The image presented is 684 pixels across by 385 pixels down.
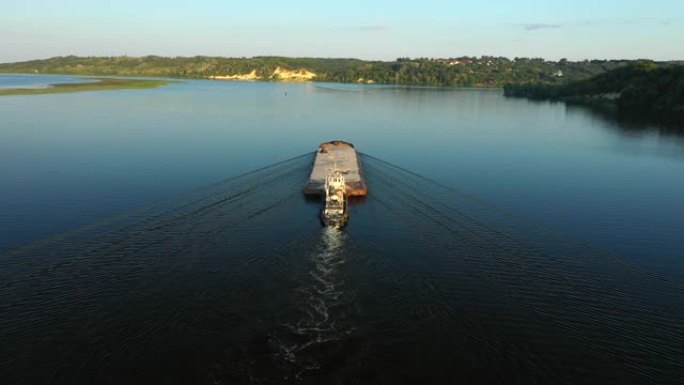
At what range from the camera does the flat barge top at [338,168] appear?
55188 mm

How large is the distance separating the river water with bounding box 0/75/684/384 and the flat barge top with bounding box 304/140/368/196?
200 centimetres

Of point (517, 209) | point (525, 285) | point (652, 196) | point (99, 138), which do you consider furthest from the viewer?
point (99, 138)

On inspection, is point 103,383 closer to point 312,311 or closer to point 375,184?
point 312,311

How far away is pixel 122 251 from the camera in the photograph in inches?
1468

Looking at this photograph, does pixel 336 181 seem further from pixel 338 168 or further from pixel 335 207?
pixel 338 168

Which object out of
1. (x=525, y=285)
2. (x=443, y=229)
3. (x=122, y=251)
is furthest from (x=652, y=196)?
(x=122, y=251)

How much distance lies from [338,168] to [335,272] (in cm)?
3137

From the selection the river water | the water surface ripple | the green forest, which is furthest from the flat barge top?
the green forest

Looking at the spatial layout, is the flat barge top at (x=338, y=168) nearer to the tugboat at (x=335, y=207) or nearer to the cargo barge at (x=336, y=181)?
the cargo barge at (x=336, y=181)

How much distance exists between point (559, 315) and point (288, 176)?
1644 inches

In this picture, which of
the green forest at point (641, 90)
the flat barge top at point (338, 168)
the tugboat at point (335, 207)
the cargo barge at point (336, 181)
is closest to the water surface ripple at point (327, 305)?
the tugboat at point (335, 207)

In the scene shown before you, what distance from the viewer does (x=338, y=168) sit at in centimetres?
6494

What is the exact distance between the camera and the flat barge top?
55.2m

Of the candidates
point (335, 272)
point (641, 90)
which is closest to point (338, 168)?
point (335, 272)
